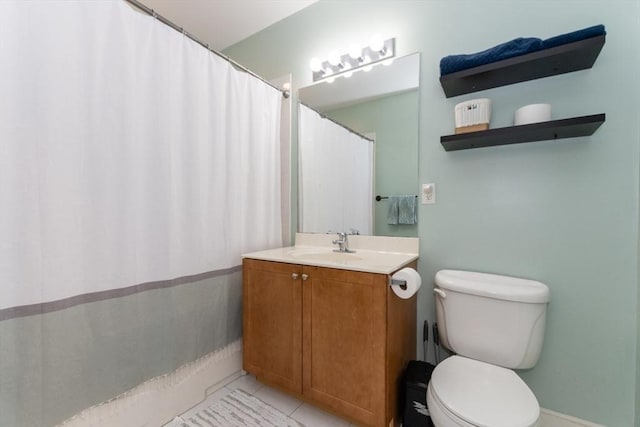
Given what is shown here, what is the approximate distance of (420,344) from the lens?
161 centimetres

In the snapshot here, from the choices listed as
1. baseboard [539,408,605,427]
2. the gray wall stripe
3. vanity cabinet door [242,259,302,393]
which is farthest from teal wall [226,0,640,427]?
the gray wall stripe

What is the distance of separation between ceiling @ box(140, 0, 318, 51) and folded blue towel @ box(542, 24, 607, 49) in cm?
154

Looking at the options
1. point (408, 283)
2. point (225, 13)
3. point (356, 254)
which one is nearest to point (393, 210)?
point (356, 254)

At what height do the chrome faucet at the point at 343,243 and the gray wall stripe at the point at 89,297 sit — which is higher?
the chrome faucet at the point at 343,243

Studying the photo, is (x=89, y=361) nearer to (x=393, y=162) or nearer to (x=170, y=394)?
(x=170, y=394)

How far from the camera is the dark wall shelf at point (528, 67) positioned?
111 cm

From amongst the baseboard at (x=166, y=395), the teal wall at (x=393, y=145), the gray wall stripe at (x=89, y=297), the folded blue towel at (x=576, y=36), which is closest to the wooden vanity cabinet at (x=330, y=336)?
the baseboard at (x=166, y=395)

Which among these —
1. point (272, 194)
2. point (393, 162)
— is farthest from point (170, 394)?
point (393, 162)

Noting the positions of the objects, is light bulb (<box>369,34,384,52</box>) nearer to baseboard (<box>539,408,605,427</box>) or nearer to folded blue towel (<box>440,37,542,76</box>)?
folded blue towel (<box>440,37,542,76</box>)

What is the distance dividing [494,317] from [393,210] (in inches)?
29.9

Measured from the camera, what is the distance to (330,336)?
1.32 meters

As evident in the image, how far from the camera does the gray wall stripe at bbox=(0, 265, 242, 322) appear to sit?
93 cm

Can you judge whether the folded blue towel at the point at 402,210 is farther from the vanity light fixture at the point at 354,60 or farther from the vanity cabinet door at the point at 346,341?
the vanity light fixture at the point at 354,60

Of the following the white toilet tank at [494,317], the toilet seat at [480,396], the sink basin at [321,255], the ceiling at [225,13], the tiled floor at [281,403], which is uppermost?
the ceiling at [225,13]
